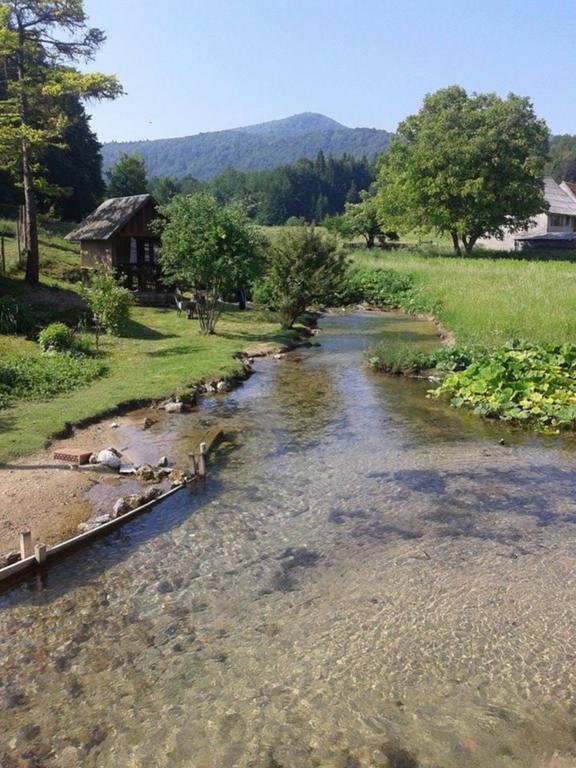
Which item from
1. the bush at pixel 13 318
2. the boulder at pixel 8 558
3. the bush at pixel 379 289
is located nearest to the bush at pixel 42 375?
the bush at pixel 13 318

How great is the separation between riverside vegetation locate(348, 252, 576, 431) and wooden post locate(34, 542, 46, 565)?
1082cm

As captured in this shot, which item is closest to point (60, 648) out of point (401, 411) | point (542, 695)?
point (542, 695)

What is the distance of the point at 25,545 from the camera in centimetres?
768

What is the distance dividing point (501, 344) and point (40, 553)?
1549cm

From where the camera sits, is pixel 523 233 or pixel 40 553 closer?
pixel 40 553

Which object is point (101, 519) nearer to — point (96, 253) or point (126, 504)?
point (126, 504)

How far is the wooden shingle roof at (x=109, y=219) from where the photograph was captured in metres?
30.1

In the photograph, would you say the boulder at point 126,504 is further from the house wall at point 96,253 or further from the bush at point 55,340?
the house wall at point 96,253

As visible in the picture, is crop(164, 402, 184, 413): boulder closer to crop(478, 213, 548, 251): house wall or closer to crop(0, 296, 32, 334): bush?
crop(0, 296, 32, 334): bush

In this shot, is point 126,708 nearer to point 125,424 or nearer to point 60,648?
point 60,648

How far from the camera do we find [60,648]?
6.44 metres

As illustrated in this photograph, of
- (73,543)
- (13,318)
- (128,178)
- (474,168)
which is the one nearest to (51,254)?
(13,318)

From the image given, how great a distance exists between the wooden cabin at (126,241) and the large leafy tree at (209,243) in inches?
272

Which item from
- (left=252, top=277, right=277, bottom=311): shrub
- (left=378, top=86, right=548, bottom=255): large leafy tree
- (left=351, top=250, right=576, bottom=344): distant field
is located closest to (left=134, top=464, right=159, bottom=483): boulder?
(left=351, top=250, right=576, bottom=344): distant field
